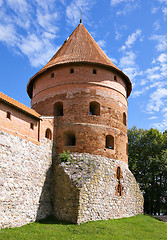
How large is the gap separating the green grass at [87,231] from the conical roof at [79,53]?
867cm

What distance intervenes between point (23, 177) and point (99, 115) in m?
5.45

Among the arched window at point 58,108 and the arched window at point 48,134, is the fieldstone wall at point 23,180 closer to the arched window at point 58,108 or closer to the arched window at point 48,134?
the arched window at point 48,134

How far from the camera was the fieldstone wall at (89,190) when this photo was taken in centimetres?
1160

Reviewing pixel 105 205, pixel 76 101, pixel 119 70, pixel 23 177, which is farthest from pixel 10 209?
pixel 119 70

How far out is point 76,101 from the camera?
14289 millimetres

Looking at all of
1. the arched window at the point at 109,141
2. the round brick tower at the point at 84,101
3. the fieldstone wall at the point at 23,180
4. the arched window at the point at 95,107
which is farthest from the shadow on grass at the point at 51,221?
the arched window at the point at 95,107

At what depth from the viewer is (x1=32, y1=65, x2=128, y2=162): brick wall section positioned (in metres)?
13.7

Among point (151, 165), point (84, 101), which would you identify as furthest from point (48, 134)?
point (151, 165)

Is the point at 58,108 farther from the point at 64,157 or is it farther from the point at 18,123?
the point at 18,123

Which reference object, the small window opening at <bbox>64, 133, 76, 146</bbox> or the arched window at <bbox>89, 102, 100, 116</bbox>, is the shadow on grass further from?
the arched window at <bbox>89, 102, 100, 116</bbox>

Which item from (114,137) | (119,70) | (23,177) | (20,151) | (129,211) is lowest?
(129,211)

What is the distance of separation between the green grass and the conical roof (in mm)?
8670

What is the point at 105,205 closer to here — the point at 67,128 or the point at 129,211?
the point at 129,211

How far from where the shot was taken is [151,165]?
23219 mm
